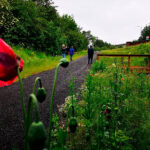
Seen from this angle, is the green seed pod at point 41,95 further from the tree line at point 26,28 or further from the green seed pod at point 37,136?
the tree line at point 26,28

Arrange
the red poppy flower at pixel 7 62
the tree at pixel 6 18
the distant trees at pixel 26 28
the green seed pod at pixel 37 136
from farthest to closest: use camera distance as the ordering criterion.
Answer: the distant trees at pixel 26 28, the tree at pixel 6 18, the red poppy flower at pixel 7 62, the green seed pod at pixel 37 136

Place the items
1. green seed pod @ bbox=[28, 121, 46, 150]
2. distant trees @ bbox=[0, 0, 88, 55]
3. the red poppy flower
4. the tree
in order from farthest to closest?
distant trees @ bbox=[0, 0, 88, 55] < the tree < the red poppy flower < green seed pod @ bbox=[28, 121, 46, 150]

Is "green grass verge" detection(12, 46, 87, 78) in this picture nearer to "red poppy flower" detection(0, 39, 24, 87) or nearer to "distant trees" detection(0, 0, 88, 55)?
"distant trees" detection(0, 0, 88, 55)

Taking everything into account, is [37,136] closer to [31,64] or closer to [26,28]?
[31,64]

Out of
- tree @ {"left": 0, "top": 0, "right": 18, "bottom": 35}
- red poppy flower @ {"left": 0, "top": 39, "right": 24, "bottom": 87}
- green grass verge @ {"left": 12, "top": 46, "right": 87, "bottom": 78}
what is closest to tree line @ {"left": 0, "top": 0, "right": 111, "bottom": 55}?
tree @ {"left": 0, "top": 0, "right": 18, "bottom": 35}

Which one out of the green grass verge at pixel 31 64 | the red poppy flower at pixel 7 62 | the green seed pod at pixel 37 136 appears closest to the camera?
the green seed pod at pixel 37 136

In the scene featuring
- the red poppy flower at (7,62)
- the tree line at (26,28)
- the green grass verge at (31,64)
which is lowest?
the green grass verge at (31,64)

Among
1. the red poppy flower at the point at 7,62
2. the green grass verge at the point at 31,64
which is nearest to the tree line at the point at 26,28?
the green grass verge at the point at 31,64

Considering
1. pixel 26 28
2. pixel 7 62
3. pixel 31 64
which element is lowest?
pixel 31 64

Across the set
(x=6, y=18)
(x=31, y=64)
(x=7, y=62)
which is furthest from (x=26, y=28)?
(x=7, y=62)

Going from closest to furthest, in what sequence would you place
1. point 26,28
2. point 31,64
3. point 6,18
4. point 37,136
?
point 37,136, point 31,64, point 6,18, point 26,28

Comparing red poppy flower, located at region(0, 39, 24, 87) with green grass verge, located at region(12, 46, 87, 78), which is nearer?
red poppy flower, located at region(0, 39, 24, 87)

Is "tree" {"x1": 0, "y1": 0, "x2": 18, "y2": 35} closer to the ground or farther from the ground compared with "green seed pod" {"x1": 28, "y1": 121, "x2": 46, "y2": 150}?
farther from the ground

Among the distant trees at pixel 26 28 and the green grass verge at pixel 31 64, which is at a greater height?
the distant trees at pixel 26 28
